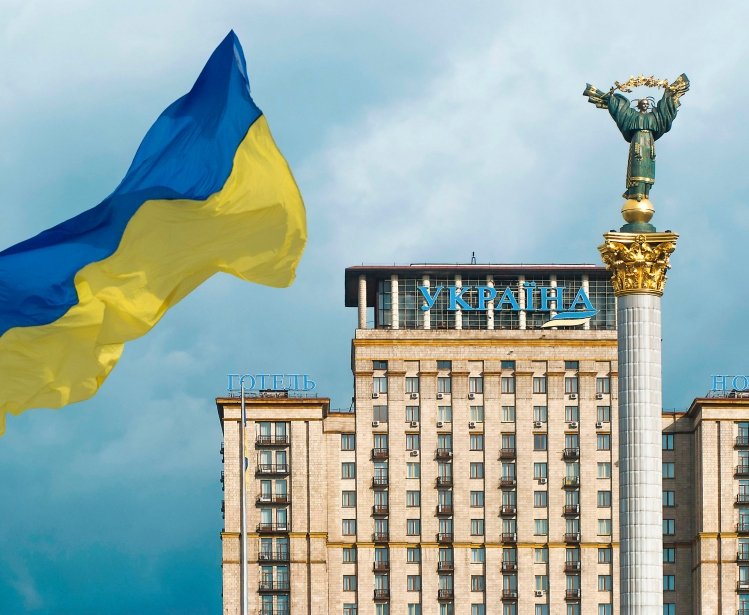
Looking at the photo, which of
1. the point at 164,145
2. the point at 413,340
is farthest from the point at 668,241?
the point at 413,340

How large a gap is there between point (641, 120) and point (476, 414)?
67.4 metres

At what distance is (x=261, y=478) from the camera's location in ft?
509

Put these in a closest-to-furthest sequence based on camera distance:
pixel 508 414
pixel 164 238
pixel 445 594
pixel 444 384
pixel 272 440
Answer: pixel 164 238
pixel 272 440
pixel 445 594
pixel 444 384
pixel 508 414

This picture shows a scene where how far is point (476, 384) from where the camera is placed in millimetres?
157375

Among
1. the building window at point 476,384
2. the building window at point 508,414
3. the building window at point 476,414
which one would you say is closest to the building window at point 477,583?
the building window at point 476,414

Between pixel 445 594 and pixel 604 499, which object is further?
pixel 604 499

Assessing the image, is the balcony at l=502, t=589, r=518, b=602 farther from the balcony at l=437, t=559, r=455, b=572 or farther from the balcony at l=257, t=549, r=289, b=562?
the balcony at l=257, t=549, r=289, b=562

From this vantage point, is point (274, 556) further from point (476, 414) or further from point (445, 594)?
point (476, 414)

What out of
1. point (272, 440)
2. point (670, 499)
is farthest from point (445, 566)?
point (670, 499)

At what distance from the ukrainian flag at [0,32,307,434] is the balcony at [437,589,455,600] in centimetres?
12013

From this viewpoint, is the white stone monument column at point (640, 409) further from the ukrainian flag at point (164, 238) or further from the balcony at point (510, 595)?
the balcony at point (510, 595)

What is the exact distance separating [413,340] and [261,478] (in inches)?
552

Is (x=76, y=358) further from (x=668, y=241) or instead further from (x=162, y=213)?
(x=668, y=241)

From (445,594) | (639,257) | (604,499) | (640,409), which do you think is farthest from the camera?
(604,499)
